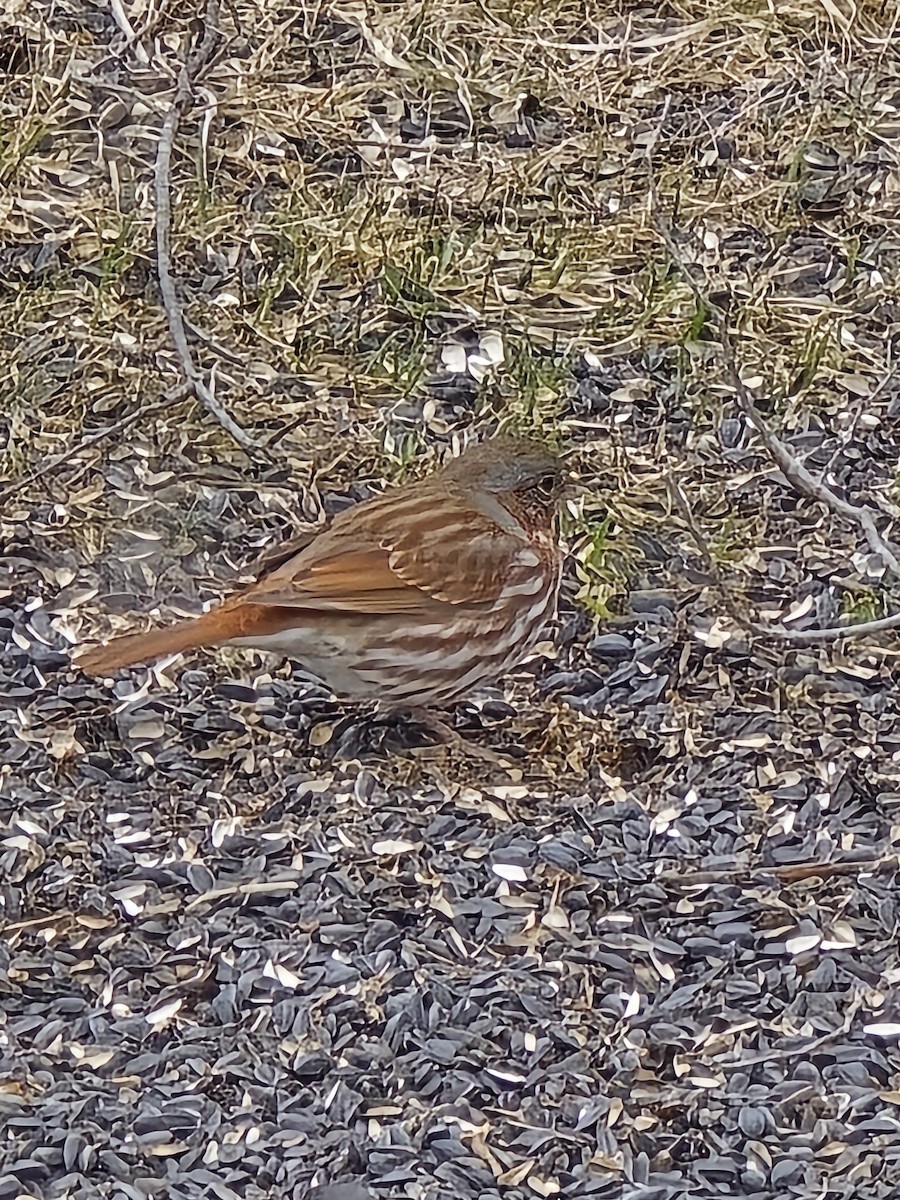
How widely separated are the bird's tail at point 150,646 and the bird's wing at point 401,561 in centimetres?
10

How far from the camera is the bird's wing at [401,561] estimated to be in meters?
4.55

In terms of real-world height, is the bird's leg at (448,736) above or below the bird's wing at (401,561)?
below

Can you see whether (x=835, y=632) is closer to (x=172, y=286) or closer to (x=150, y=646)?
(x=150, y=646)

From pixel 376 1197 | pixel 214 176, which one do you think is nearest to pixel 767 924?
pixel 376 1197

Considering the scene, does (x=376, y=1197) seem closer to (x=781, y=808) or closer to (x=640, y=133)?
(x=781, y=808)

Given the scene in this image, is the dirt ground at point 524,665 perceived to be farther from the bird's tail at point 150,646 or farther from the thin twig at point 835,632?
the bird's tail at point 150,646

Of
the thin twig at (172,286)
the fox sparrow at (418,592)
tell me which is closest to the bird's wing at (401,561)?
the fox sparrow at (418,592)

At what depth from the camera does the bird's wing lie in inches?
179

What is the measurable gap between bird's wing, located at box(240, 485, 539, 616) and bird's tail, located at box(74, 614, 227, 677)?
0.10 metres

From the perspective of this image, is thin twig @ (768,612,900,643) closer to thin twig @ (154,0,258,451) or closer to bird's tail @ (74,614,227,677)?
bird's tail @ (74,614,227,677)

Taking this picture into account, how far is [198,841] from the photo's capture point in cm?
448

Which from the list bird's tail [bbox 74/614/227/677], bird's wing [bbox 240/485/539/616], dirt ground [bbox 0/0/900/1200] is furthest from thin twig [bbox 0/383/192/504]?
bird's tail [bbox 74/614/227/677]

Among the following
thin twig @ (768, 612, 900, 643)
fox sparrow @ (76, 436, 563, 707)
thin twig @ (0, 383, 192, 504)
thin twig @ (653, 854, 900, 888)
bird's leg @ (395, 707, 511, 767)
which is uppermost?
fox sparrow @ (76, 436, 563, 707)

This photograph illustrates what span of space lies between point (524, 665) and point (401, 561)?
542 mm
